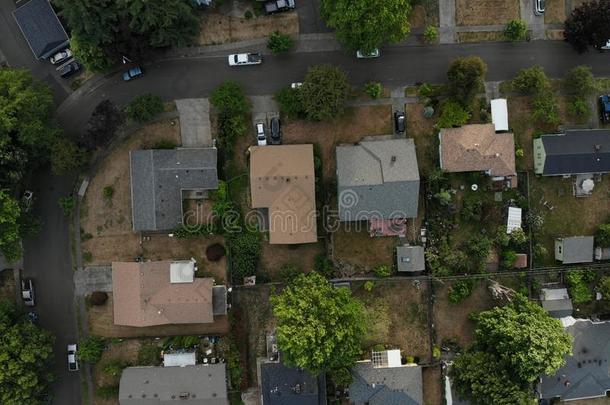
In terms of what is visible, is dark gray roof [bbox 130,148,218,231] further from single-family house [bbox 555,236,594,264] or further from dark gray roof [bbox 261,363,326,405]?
single-family house [bbox 555,236,594,264]

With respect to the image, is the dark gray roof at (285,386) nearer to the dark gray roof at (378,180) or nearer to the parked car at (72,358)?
the dark gray roof at (378,180)

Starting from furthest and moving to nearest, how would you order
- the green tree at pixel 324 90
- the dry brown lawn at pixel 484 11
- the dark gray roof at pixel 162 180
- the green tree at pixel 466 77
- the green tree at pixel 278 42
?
1. the dry brown lawn at pixel 484 11
2. the green tree at pixel 278 42
3. the dark gray roof at pixel 162 180
4. the green tree at pixel 466 77
5. the green tree at pixel 324 90

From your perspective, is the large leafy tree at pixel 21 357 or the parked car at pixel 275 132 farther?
the parked car at pixel 275 132

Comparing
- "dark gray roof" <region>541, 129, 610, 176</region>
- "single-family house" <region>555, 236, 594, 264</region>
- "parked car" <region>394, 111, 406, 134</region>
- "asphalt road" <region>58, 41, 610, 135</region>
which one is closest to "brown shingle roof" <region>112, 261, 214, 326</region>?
"asphalt road" <region>58, 41, 610, 135</region>

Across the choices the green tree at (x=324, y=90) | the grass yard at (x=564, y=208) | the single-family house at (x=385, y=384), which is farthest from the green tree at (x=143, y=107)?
the grass yard at (x=564, y=208)

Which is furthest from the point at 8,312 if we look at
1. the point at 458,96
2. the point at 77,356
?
the point at 458,96

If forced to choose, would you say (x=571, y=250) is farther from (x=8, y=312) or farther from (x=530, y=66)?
(x=8, y=312)

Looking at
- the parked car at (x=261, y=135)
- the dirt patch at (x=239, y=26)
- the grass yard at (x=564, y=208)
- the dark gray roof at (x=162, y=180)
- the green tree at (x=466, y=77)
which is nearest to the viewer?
the green tree at (x=466, y=77)
